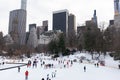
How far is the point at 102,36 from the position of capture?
59.1m

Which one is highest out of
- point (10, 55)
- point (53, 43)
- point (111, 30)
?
point (111, 30)

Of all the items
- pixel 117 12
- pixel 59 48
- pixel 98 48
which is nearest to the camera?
pixel 98 48

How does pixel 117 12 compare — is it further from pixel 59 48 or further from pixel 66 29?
pixel 59 48

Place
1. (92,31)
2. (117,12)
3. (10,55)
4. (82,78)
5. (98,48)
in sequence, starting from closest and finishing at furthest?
(82,78)
(98,48)
(92,31)
(10,55)
(117,12)

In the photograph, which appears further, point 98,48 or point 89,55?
point 89,55

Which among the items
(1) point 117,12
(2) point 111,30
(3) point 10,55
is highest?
(1) point 117,12

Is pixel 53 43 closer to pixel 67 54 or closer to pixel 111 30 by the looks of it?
pixel 67 54

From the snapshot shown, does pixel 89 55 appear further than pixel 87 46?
Yes

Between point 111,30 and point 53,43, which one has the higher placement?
point 111,30

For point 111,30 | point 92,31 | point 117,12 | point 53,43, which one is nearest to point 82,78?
point 92,31

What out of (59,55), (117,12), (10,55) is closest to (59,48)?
(59,55)

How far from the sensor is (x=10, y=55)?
85125 millimetres

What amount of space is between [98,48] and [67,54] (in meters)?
16.4

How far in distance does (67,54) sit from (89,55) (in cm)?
1017
